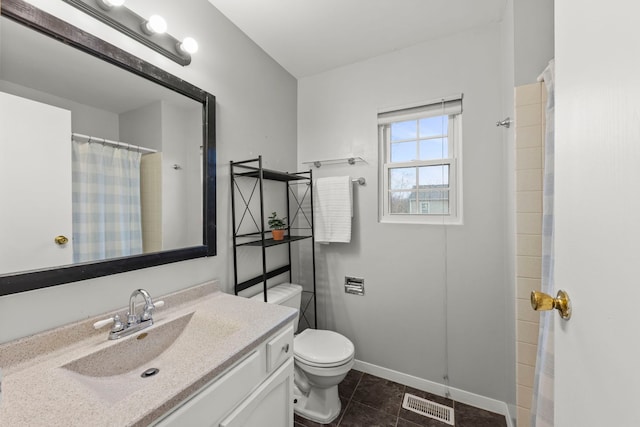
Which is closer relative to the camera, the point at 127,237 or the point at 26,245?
the point at 26,245

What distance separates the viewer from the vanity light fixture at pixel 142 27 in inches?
37.8

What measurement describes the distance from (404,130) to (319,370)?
1.73 metres

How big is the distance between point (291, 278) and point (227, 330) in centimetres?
111

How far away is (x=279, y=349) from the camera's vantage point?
1.05 meters

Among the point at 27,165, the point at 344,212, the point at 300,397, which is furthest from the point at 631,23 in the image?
the point at 300,397

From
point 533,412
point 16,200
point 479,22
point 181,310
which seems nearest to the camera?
point 16,200

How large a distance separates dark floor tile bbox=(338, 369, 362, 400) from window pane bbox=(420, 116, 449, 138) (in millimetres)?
1889

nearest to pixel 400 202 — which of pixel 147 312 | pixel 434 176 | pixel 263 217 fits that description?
pixel 434 176

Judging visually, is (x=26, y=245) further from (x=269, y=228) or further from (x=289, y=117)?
(x=289, y=117)

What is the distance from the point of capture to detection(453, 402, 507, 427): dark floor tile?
150 centimetres

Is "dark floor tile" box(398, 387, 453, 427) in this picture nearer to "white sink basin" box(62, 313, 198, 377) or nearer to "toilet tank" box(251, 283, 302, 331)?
"toilet tank" box(251, 283, 302, 331)

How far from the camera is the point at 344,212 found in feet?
6.31

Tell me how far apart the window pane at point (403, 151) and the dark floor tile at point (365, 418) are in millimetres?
1718

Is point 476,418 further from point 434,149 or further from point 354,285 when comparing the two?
point 434,149
